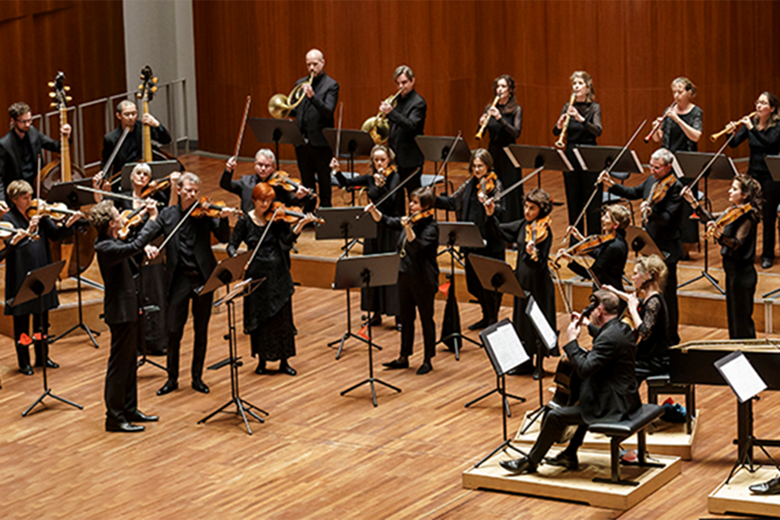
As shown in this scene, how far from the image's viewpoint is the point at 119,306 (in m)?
7.64

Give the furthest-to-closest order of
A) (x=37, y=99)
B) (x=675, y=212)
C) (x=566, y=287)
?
(x=37, y=99) → (x=566, y=287) → (x=675, y=212)

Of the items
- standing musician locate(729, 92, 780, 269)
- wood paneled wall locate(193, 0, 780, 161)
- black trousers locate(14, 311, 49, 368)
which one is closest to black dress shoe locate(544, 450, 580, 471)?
standing musician locate(729, 92, 780, 269)

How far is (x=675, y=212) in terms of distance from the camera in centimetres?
852

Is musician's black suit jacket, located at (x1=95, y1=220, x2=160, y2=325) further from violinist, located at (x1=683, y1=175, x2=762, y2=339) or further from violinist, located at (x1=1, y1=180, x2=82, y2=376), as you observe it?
violinist, located at (x1=683, y1=175, x2=762, y2=339)

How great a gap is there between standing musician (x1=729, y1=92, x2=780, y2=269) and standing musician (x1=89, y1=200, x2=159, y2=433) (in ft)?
14.8

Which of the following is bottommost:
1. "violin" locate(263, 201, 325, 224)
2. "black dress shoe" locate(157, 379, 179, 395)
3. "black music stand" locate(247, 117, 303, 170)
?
"black dress shoe" locate(157, 379, 179, 395)

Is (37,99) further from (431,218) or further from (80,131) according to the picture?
(431,218)

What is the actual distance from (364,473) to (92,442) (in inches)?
68.5

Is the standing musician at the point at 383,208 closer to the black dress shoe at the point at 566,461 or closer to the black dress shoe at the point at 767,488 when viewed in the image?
the black dress shoe at the point at 566,461

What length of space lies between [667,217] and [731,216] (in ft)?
1.68

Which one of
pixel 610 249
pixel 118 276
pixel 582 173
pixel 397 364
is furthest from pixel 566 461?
pixel 582 173

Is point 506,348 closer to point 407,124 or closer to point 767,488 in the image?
point 767,488

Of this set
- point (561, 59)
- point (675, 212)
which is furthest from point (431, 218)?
point (561, 59)

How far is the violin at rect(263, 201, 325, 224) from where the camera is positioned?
8461mm
